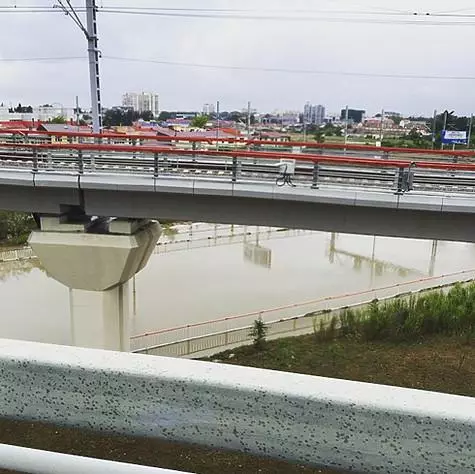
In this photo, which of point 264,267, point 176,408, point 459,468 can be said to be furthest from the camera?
point 264,267

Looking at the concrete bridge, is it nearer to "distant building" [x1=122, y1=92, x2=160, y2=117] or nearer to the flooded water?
the flooded water

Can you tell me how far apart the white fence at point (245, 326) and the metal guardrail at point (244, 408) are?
1237 centimetres

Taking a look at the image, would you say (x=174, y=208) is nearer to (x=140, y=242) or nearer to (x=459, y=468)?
(x=140, y=242)

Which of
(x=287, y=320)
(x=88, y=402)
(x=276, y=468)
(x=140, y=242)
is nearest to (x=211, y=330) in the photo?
(x=287, y=320)

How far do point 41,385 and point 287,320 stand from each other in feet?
52.2

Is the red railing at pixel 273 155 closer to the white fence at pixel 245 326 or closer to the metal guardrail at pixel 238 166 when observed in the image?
the metal guardrail at pixel 238 166

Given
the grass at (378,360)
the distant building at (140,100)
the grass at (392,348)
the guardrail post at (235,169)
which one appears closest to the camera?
the guardrail post at (235,169)

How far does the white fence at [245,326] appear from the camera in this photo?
47.2 feet

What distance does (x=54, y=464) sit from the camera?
3.98ft

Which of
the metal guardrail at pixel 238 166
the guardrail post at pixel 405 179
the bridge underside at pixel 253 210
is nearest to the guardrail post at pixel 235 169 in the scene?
the metal guardrail at pixel 238 166

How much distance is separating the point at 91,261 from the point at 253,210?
3.66 metres

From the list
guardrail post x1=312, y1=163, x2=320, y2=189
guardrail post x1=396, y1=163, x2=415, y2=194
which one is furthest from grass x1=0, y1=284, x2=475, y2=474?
guardrail post x1=312, y1=163, x2=320, y2=189

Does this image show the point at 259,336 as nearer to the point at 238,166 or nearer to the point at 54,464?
the point at 238,166

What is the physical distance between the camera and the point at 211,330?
1678 centimetres
